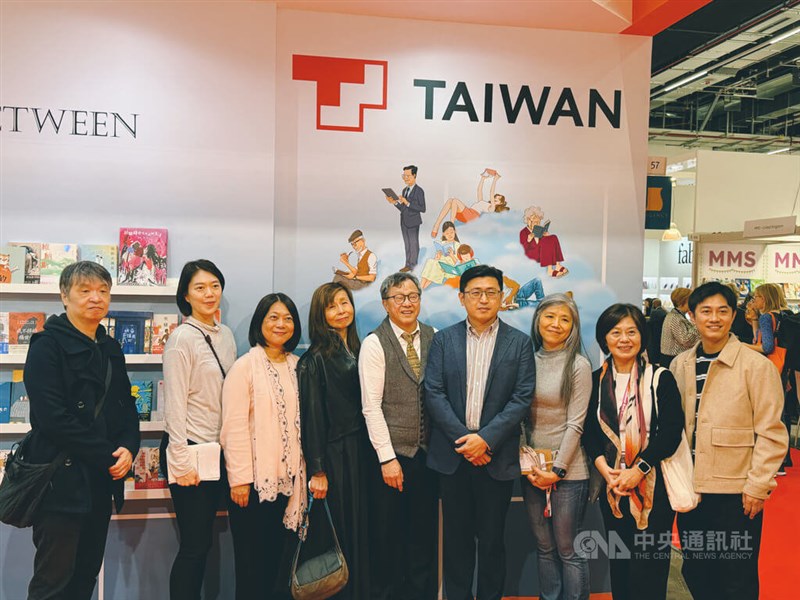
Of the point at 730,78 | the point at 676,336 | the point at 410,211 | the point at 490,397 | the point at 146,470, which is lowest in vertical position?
the point at 146,470

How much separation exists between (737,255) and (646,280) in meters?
4.16

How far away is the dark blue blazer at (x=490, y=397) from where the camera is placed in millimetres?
2865

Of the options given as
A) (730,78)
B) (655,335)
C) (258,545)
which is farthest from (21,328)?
(730,78)

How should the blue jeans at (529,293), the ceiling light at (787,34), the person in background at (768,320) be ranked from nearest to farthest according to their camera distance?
the blue jeans at (529,293) → the person in background at (768,320) → the ceiling light at (787,34)

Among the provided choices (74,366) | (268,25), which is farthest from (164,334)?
(268,25)

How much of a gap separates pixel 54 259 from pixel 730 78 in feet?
32.3

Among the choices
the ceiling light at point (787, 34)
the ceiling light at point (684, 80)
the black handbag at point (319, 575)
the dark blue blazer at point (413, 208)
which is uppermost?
the ceiling light at point (684, 80)

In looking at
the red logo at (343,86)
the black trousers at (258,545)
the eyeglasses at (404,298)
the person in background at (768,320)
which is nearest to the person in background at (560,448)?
the eyeglasses at (404,298)

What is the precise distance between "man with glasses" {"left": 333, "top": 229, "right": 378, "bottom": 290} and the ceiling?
310 centimetres

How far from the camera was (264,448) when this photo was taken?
9.41ft

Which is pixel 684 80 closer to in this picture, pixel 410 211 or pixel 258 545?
pixel 410 211

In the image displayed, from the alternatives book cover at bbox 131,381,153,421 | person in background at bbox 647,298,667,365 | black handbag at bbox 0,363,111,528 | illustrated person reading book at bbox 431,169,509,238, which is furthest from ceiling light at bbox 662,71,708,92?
black handbag at bbox 0,363,111,528

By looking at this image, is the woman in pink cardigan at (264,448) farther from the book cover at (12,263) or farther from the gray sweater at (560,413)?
the book cover at (12,263)

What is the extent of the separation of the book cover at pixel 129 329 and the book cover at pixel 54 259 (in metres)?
0.35
